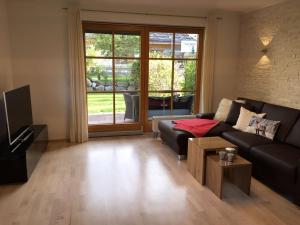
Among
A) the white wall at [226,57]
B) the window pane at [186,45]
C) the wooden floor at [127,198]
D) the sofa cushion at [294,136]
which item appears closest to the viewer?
the wooden floor at [127,198]

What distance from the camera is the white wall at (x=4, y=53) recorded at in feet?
12.7

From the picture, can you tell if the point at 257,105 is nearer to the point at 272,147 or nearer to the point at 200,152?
the point at 272,147

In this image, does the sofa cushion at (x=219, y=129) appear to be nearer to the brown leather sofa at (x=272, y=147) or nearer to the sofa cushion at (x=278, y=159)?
the brown leather sofa at (x=272, y=147)

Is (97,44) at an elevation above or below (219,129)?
above

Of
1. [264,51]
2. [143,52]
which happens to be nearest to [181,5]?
[143,52]

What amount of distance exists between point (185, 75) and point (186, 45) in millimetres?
600

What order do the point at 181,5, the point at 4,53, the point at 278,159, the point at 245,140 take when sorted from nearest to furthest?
the point at 278,159 → the point at 245,140 → the point at 4,53 → the point at 181,5

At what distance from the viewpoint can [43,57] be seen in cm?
447

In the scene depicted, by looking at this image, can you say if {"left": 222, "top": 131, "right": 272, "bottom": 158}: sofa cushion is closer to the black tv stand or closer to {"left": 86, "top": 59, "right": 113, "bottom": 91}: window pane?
{"left": 86, "top": 59, "right": 113, "bottom": 91}: window pane

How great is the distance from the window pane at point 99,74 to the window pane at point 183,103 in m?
1.41

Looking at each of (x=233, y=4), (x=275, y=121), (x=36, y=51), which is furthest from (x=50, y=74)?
(x=275, y=121)

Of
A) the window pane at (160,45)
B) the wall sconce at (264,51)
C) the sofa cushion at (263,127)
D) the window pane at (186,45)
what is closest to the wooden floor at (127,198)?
the sofa cushion at (263,127)

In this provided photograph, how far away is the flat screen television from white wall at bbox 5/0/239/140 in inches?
24.5

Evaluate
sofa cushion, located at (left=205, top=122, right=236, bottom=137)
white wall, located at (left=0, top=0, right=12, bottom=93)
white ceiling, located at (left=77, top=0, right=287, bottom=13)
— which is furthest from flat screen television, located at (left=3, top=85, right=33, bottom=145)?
sofa cushion, located at (left=205, top=122, right=236, bottom=137)
